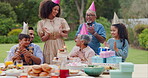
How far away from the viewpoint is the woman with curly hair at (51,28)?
4129 mm

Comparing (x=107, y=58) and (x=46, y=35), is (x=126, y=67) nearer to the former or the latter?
(x=107, y=58)

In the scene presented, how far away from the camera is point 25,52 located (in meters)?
3.60

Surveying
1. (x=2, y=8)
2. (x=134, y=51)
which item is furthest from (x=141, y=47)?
(x=2, y=8)

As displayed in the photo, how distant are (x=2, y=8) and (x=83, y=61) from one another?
1296cm

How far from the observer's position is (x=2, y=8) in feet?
52.8

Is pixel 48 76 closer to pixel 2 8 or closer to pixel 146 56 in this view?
pixel 146 56

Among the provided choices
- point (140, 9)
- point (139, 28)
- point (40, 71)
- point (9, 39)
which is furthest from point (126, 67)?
point (140, 9)

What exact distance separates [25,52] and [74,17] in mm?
16286

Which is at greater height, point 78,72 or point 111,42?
point 111,42

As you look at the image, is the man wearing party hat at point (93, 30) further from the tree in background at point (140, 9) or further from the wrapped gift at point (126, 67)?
the tree in background at point (140, 9)

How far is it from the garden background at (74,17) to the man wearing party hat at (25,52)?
673 centimetres

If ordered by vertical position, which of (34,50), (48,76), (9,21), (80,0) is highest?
(80,0)

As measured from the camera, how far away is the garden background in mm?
12259

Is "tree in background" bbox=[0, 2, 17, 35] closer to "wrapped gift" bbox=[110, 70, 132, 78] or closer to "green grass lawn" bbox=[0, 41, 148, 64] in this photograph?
"green grass lawn" bbox=[0, 41, 148, 64]
